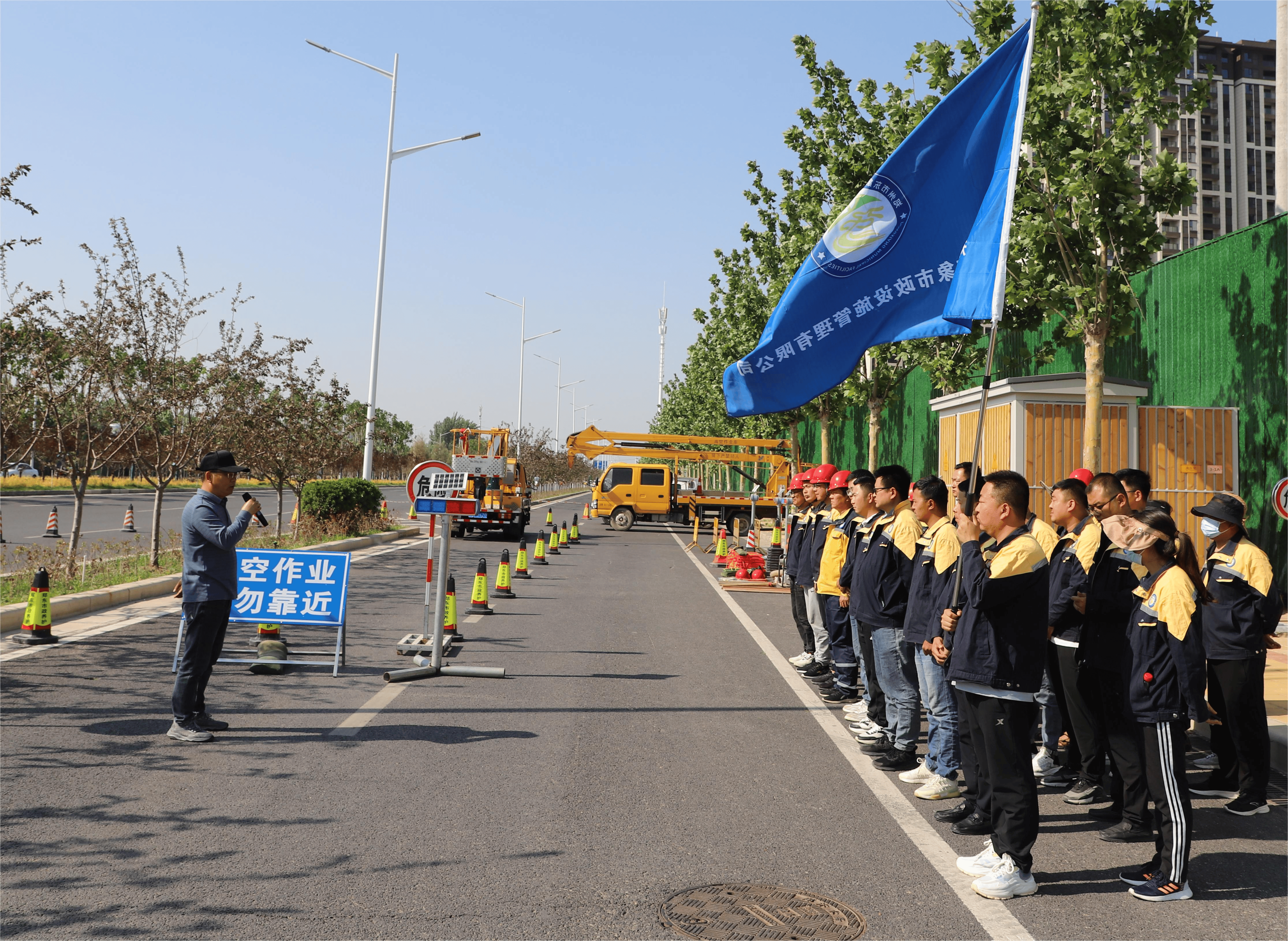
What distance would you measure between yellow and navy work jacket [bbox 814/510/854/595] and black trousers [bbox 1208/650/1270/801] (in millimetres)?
3123

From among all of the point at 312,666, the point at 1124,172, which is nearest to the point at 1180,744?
the point at 312,666

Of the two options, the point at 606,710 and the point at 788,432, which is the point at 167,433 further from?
the point at 788,432

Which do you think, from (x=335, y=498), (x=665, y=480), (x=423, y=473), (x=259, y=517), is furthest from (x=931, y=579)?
(x=665, y=480)

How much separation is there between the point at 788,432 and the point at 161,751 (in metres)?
44.6

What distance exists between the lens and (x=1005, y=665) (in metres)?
4.77

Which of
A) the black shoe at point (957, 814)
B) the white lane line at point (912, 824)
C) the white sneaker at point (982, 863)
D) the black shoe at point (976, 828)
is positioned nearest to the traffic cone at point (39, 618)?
the white lane line at point (912, 824)

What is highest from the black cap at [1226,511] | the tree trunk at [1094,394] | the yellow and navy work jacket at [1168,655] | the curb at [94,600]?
the tree trunk at [1094,394]

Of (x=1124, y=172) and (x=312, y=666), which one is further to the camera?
(x=1124, y=172)

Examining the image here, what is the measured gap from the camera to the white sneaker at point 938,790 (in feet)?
19.9

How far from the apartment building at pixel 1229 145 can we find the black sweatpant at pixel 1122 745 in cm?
11417

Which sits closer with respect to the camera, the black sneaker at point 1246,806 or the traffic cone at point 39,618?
the black sneaker at point 1246,806

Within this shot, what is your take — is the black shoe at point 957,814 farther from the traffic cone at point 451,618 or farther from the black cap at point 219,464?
the traffic cone at point 451,618

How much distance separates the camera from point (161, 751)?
6.60 m

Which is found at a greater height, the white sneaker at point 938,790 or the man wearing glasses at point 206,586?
the man wearing glasses at point 206,586
